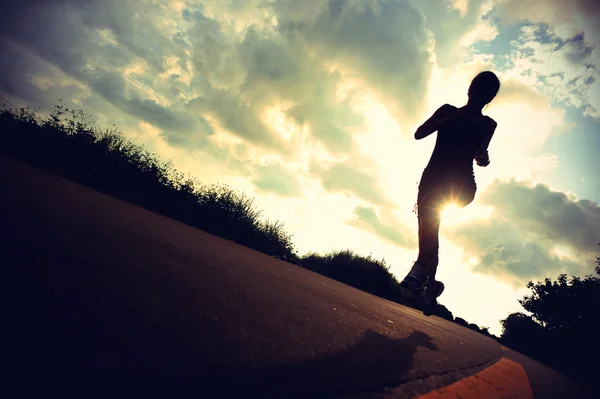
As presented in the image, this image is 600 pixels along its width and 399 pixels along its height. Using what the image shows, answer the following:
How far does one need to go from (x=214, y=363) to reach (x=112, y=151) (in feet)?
23.1

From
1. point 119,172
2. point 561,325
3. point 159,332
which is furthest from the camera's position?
point 561,325

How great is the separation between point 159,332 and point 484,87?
2.99 meters

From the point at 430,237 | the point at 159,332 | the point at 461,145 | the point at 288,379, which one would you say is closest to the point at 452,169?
the point at 461,145

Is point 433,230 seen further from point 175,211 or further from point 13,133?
point 13,133

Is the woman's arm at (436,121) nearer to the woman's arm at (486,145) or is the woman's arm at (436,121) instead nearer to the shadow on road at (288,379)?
the woman's arm at (486,145)

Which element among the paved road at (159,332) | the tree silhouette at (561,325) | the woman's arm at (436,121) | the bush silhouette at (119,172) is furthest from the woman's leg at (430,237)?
the tree silhouette at (561,325)

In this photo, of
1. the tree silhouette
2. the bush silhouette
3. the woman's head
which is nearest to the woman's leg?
the woman's head

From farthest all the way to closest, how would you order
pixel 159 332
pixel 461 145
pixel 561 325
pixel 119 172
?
pixel 561 325
pixel 119 172
pixel 461 145
pixel 159 332

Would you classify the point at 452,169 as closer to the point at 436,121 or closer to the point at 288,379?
the point at 436,121

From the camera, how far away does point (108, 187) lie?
5.73 metres

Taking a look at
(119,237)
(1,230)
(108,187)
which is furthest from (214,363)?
(108,187)

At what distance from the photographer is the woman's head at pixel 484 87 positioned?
256 centimetres

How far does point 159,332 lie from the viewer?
52cm

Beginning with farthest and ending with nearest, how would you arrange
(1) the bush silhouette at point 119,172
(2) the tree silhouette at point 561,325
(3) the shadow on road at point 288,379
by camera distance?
(2) the tree silhouette at point 561,325, (1) the bush silhouette at point 119,172, (3) the shadow on road at point 288,379
